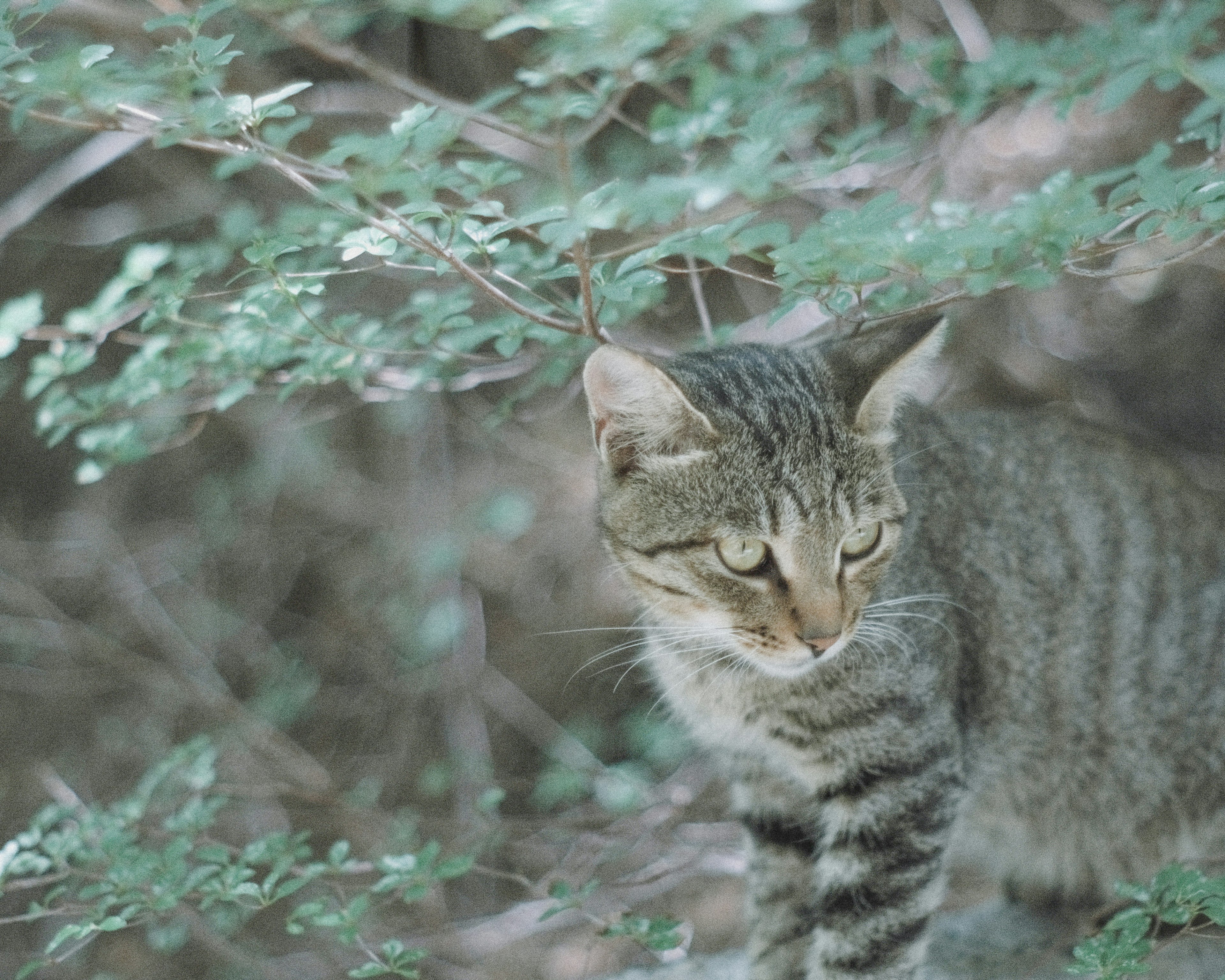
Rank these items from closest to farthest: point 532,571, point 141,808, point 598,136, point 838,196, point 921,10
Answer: point 141,808
point 838,196
point 921,10
point 598,136
point 532,571

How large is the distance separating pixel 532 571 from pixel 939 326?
8.81ft

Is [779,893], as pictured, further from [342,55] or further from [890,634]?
[342,55]

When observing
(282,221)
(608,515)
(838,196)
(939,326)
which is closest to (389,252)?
(282,221)

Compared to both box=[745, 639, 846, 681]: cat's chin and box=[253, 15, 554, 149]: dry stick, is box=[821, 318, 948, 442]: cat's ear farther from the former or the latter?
box=[253, 15, 554, 149]: dry stick

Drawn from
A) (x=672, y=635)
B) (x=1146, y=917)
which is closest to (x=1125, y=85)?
(x=672, y=635)

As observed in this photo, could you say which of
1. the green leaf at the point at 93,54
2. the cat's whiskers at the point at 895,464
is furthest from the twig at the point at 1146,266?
the green leaf at the point at 93,54

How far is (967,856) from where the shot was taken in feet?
11.2

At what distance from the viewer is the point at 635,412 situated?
238 centimetres

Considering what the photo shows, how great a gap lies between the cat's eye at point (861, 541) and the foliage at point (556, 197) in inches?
18.4

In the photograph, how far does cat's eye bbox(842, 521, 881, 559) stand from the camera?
243 cm

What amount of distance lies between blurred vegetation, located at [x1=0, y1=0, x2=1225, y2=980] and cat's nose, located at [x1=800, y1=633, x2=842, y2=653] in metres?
0.49

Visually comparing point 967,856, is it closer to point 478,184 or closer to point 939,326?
point 939,326


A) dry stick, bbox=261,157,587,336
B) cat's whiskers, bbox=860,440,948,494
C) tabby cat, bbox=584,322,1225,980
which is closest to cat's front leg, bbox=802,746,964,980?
tabby cat, bbox=584,322,1225,980

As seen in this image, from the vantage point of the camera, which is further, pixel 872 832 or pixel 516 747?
pixel 516 747
